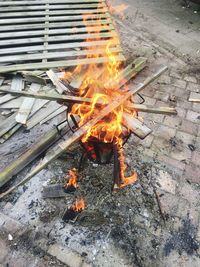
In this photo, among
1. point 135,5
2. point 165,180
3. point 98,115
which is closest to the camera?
point 98,115

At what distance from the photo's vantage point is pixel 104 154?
13.4 ft

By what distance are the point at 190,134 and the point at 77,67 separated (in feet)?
8.95

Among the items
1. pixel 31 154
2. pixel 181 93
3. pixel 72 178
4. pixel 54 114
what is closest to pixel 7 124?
pixel 54 114

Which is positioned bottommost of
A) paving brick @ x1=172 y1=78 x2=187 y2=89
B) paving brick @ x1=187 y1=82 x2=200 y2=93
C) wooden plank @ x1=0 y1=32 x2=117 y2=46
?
paving brick @ x1=187 y1=82 x2=200 y2=93

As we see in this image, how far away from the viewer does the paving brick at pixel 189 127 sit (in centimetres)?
563

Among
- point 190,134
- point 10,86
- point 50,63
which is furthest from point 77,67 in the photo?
point 190,134

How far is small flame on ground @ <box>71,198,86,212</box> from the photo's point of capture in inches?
167

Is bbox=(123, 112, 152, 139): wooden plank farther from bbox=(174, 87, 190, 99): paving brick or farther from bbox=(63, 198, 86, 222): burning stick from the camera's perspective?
Result: bbox=(174, 87, 190, 99): paving brick

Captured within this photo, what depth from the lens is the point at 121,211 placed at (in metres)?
4.25

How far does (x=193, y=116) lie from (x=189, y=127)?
35cm

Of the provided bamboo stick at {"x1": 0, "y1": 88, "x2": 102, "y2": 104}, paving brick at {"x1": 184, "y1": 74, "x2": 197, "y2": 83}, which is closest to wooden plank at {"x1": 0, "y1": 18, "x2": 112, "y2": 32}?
paving brick at {"x1": 184, "y1": 74, "x2": 197, "y2": 83}

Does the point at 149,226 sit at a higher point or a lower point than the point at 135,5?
lower

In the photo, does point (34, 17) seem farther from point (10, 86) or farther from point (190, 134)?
point (190, 134)

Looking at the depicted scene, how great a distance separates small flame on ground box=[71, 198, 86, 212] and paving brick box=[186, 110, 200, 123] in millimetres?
2814
